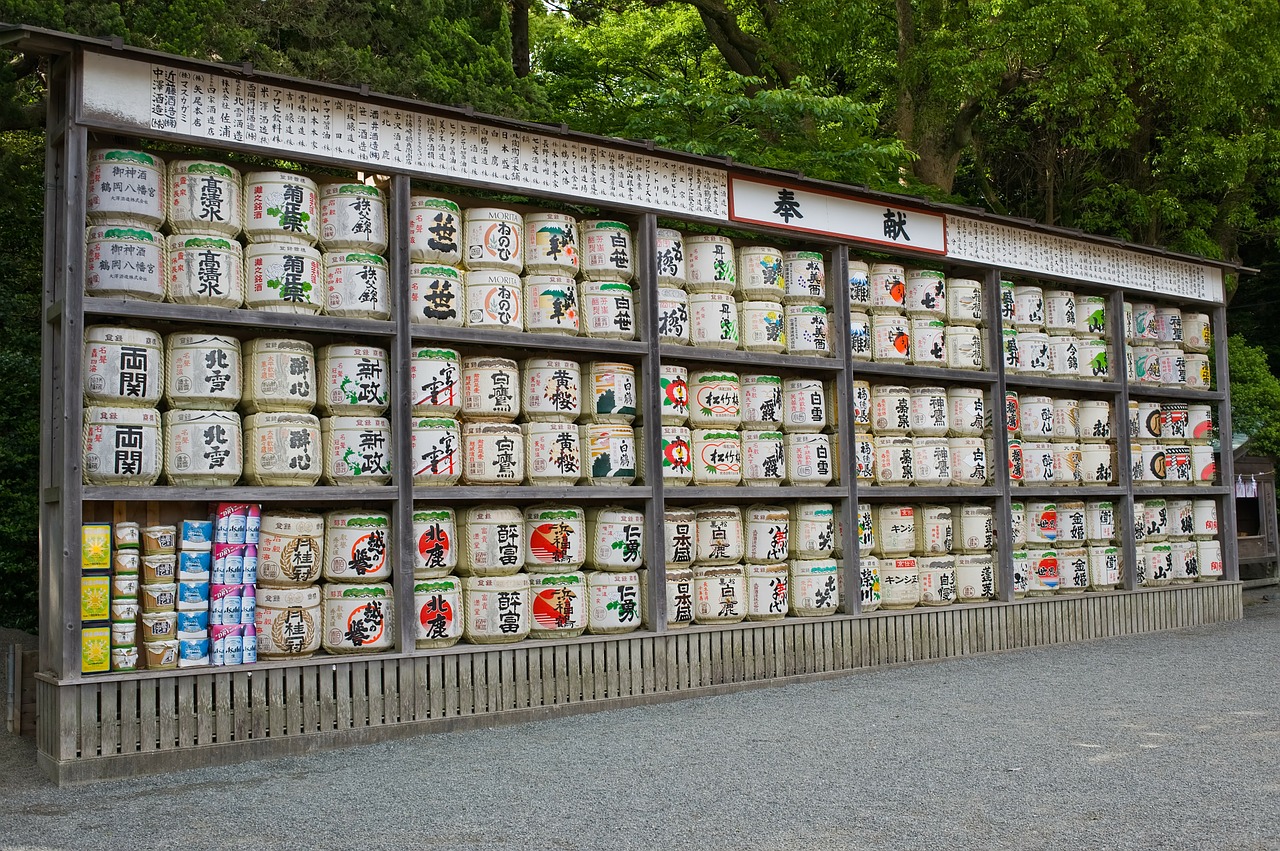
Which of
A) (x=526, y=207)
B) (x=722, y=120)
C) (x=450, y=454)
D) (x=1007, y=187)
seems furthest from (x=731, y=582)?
(x=1007, y=187)

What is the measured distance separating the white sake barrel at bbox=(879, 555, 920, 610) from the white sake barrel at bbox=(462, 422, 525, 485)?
335cm

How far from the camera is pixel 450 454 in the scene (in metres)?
6.96

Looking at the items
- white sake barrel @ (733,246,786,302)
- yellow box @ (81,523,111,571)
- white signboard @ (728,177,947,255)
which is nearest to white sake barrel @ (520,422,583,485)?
white sake barrel @ (733,246,786,302)

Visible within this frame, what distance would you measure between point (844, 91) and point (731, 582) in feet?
43.2

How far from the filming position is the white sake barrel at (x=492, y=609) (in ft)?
23.0

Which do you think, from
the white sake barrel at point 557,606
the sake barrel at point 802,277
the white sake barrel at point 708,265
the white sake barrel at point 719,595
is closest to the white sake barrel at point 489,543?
the white sake barrel at point 557,606

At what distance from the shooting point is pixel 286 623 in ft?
20.9

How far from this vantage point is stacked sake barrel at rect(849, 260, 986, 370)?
922 cm

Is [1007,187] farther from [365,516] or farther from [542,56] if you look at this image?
[365,516]

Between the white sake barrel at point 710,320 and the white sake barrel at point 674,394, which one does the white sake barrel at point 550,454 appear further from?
the white sake barrel at point 710,320

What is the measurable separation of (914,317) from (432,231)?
434cm

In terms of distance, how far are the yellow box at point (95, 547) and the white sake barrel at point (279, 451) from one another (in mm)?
815

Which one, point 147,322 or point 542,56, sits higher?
point 542,56

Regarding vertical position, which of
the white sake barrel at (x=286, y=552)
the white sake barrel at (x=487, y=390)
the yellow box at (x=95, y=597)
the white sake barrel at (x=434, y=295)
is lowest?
the yellow box at (x=95, y=597)
